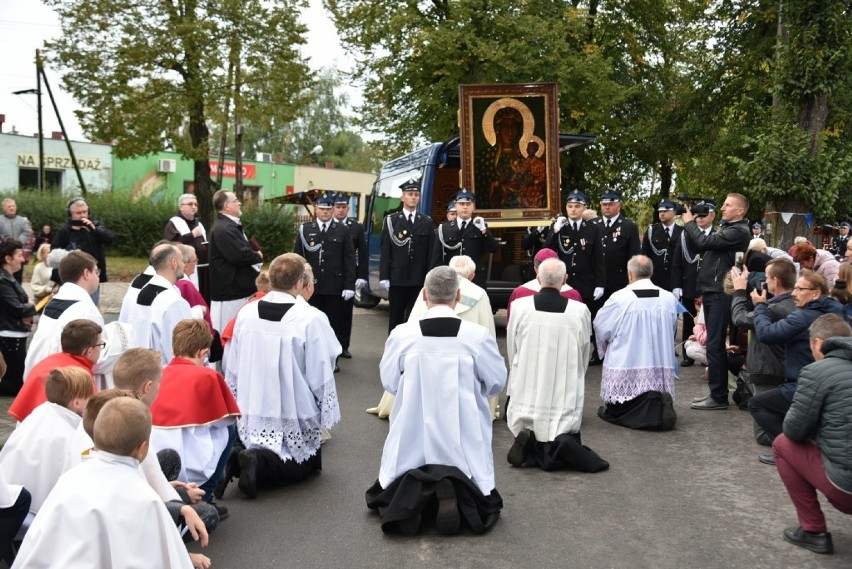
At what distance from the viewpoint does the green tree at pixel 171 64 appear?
25.3 metres

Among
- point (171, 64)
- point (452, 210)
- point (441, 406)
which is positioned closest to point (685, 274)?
point (452, 210)

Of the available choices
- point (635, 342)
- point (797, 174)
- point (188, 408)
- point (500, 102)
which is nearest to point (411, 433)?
point (188, 408)

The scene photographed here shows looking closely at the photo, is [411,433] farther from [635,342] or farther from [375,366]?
[375,366]

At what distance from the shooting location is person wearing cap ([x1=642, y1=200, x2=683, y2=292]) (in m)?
12.2

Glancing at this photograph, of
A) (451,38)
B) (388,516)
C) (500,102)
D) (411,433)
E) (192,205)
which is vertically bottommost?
(388,516)

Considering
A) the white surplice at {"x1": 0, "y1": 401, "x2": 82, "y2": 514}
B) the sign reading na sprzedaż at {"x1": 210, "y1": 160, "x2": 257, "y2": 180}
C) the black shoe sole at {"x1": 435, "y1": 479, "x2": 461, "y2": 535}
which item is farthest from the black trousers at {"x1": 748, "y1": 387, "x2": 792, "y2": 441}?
the sign reading na sprzedaż at {"x1": 210, "y1": 160, "x2": 257, "y2": 180}

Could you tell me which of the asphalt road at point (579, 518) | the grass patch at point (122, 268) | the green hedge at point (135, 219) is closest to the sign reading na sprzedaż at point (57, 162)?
the green hedge at point (135, 219)

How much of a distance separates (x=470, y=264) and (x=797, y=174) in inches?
335

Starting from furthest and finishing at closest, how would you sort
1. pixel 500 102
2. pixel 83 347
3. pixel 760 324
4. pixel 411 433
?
pixel 500 102, pixel 760 324, pixel 411 433, pixel 83 347

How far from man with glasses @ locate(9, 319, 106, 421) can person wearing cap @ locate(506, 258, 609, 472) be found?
3220 millimetres

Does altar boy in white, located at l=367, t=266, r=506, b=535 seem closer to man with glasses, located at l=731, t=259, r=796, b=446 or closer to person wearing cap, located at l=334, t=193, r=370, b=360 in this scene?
man with glasses, located at l=731, t=259, r=796, b=446

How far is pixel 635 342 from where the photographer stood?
809 cm

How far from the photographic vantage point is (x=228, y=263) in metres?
10.0

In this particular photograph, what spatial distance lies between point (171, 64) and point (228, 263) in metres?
17.7
